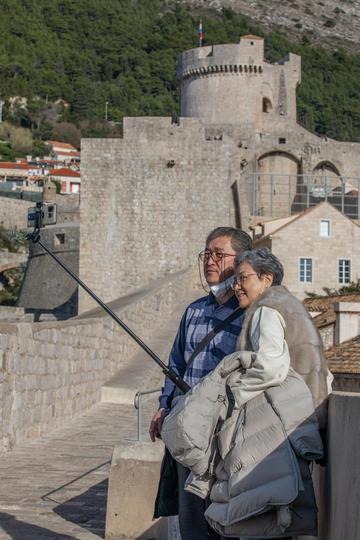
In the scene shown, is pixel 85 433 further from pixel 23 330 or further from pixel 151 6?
pixel 151 6

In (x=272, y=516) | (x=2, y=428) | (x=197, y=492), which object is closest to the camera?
(x=272, y=516)

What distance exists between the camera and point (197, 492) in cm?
339

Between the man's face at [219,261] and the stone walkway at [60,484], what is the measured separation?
1.69 meters

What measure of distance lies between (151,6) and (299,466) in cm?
13238

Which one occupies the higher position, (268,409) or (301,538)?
(268,409)

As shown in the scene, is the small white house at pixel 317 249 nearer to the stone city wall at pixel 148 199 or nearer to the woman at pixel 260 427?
the stone city wall at pixel 148 199

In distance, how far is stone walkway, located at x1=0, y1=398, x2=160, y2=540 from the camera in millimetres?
5035

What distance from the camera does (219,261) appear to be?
407 cm

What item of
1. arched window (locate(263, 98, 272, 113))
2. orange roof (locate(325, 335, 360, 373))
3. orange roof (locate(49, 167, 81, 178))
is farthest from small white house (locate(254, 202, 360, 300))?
orange roof (locate(49, 167, 81, 178))

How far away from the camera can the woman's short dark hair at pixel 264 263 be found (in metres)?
3.65

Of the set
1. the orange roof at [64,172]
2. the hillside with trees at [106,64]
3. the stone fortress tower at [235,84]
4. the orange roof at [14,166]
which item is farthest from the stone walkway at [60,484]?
the hillside with trees at [106,64]

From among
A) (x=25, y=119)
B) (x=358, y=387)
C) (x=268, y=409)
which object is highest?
(x=25, y=119)

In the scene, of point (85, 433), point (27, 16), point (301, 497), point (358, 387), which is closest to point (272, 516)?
point (301, 497)

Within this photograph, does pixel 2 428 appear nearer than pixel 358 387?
Yes
